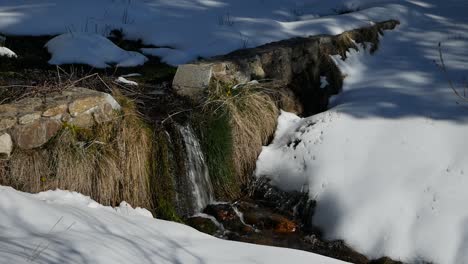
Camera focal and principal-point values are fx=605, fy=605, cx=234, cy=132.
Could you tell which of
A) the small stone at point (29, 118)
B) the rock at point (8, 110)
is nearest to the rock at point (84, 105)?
the small stone at point (29, 118)

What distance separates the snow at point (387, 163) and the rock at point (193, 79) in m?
0.92

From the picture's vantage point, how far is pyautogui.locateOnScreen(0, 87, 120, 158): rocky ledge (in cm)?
438

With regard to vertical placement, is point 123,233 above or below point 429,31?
below

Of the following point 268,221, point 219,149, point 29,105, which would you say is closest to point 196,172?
point 219,149

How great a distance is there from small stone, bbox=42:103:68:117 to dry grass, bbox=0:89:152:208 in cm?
12

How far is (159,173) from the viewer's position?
202 inches

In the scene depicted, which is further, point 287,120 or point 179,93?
point 287,120

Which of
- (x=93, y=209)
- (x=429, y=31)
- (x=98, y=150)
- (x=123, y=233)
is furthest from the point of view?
(x=429, y=31)

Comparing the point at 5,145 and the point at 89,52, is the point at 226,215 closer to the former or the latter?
the point at 5,145

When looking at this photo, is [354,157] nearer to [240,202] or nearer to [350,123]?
[350,123]

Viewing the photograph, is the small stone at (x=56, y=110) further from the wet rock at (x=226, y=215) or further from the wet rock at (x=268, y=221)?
the wet rock at (x=268, y=221)

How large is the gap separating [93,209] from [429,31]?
20.4 feet

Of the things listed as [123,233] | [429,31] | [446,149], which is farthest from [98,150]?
[429,31]

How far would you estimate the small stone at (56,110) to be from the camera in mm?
4531
